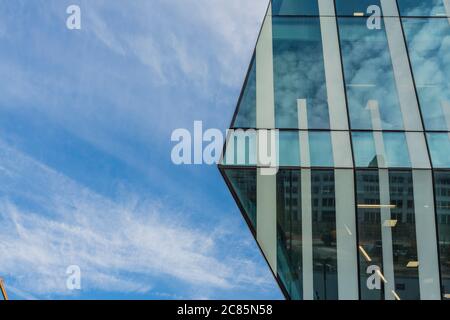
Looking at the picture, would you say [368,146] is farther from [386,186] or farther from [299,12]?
[299,12]

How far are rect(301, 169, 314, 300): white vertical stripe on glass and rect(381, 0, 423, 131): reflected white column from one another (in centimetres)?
241

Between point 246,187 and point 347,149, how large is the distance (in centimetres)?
213

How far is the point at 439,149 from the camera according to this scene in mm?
10070

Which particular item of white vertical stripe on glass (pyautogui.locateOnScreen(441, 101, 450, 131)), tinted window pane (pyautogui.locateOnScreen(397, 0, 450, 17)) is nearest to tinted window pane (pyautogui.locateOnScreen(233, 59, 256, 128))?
white vertical stripe on glass (pyautogui.locateOnScreen(441, 101, 450, 131))

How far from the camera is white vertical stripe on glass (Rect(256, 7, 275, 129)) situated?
10508 millimetres

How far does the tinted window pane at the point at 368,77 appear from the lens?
10.6 metres

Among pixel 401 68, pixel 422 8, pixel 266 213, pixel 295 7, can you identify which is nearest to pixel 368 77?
pixel 401 68

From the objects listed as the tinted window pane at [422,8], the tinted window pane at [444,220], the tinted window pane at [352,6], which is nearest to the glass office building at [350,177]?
the tinted window pane at [444,220]

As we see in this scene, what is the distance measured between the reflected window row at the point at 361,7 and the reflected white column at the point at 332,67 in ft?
0.55

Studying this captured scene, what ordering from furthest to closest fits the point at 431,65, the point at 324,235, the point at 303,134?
the point at 431,65
the point at 303,134
the point at 324,235

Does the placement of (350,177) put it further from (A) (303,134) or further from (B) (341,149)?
(A) (303,134)

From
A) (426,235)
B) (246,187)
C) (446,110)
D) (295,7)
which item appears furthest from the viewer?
(295,7)

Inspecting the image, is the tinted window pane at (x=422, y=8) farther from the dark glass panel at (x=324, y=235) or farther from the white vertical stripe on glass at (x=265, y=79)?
the dark glass panel at (x=324, y=235)

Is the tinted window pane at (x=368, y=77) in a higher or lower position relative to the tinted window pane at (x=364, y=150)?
higher
